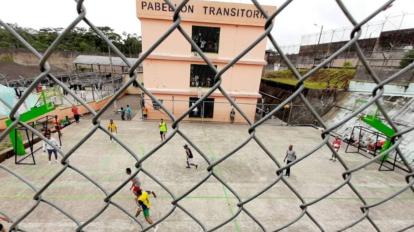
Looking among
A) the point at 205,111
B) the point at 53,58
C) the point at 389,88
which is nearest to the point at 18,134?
the point at 205,111

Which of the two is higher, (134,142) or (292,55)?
(292,55)

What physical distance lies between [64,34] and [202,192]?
6980mm

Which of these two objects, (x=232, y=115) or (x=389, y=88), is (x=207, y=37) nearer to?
(x=232, y=115)

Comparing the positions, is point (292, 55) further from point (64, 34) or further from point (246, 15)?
point (64, 34)

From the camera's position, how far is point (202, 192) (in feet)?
23.7

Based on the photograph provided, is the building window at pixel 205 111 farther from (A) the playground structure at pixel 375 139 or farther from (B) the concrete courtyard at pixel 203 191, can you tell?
(A) the playground structure at pixel 375 139

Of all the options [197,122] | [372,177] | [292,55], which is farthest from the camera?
[292,55]

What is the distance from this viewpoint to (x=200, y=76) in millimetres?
15852

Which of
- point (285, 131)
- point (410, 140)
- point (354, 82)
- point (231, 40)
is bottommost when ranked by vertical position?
point (285, 131)

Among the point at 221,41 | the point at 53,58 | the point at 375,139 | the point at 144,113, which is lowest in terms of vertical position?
the point at 144,113

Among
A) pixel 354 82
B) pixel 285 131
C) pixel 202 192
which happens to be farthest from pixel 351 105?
pixel 202 192

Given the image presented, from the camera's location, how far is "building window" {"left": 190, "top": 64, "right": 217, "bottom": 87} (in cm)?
1552

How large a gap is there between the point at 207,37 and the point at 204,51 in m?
0.95

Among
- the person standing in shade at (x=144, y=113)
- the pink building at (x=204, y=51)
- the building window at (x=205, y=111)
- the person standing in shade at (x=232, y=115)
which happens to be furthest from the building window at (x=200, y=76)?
the person standing in shade at (x=144, y=113)
